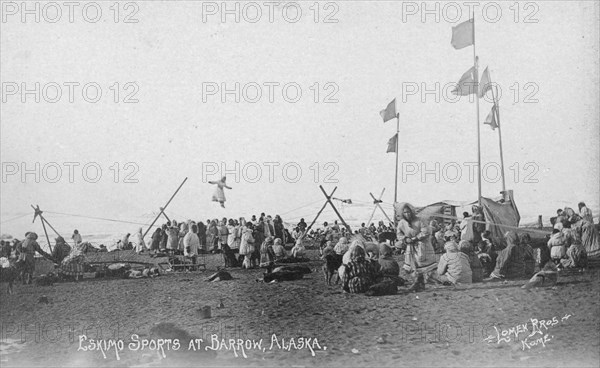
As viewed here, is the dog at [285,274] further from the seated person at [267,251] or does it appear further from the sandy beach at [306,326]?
the seated person at [267,251]

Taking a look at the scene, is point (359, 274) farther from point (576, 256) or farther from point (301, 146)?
point (576, 256)

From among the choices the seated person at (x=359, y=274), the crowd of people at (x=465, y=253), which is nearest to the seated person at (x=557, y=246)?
the crowd of people at (x=465, y=253)

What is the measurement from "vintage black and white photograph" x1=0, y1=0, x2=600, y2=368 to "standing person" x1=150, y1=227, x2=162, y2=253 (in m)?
0.29

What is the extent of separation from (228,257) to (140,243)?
3.83 ft

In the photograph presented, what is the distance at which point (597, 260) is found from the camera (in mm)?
7492

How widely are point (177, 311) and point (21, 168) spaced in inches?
101

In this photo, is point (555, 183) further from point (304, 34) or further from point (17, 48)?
point (17, 48)

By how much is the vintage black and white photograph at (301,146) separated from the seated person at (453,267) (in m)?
0.02

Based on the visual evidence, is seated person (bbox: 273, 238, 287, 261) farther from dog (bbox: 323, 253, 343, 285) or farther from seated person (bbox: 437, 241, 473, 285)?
seated person (bbox: 437, 241, 473, 285)

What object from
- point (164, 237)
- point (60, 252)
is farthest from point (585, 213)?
point (60, 252)

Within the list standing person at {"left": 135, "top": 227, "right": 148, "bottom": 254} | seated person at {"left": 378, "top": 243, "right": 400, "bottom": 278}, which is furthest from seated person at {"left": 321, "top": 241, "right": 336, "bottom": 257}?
Answer: standing person at {"left": 135, "top": 227, "right": 148, "bottom": 254}

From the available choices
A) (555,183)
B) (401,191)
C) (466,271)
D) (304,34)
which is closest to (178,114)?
(304,34)

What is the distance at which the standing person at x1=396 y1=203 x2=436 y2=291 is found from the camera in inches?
298

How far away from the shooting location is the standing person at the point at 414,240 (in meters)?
7.56
